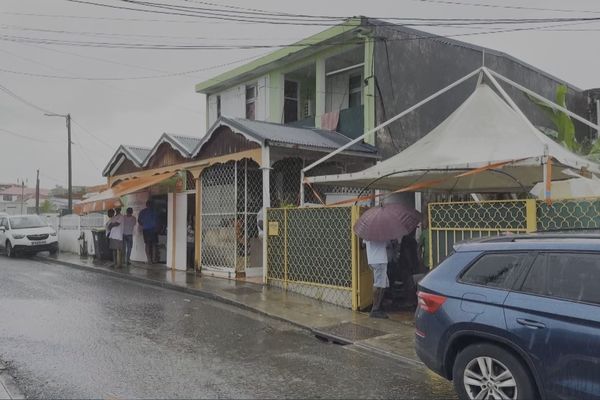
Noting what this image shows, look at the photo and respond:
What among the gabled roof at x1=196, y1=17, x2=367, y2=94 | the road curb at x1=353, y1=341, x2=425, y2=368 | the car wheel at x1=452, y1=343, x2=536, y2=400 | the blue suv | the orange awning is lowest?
the road curb at x1=353, y1=341, x2=425, y2=368

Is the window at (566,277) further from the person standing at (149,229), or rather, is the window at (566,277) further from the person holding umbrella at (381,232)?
the person standing at (149,229)

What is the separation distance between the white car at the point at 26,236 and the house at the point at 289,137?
3.99 metres

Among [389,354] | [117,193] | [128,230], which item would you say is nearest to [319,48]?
[117,193]

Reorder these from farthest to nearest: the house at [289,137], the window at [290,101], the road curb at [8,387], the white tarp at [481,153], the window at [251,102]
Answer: the window at [251,102] < the window at [290,101] < the house at [289,137] < the white tarp at [481,153] < the road curb at [8,387]

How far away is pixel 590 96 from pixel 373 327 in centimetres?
1680

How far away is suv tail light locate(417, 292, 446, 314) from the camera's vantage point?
185 inches

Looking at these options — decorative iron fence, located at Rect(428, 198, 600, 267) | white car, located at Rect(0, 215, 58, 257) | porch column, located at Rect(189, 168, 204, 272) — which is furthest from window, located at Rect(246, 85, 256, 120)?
decorative iron fence, located at Rect(428, 198, 600, 267)

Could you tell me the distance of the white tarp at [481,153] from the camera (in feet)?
26.4

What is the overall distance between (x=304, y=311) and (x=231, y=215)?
464 centimetres

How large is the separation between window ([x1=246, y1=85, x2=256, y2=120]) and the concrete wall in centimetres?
599

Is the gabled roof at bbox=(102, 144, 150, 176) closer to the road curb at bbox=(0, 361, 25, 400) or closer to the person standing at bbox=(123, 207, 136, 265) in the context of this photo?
the person standing at bbox=(123, 207, 136, 265)

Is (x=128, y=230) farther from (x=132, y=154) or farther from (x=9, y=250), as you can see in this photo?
(x=9, y=250)

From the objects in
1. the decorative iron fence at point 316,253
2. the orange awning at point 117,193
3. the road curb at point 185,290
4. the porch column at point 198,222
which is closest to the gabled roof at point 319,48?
the porch column at point 198,222

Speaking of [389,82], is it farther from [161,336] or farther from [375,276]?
[161,336]
